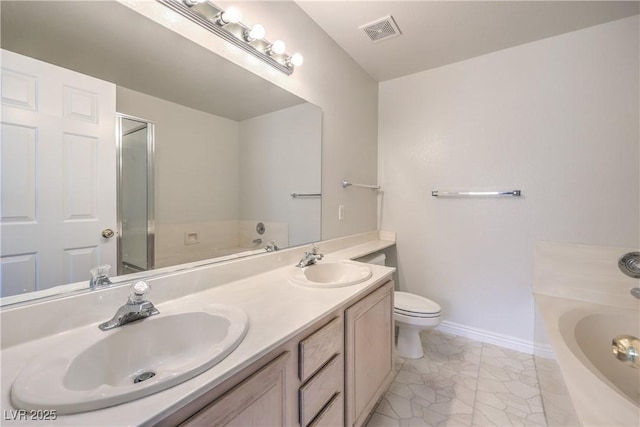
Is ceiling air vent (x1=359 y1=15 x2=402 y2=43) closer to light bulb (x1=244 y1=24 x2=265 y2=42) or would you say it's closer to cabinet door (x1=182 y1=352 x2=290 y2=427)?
light bulb (x1=244 y1=24 x2=265 y2=42)

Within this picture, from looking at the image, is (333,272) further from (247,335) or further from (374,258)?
(247,335)

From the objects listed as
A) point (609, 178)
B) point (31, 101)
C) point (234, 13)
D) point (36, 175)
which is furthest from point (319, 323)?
point (609, 178)

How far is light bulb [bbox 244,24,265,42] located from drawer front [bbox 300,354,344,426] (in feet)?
4.76

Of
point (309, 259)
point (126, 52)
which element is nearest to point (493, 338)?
point (309, 259)

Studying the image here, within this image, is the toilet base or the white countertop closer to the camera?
the white countertop

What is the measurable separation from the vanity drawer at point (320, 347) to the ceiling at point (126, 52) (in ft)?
3.46

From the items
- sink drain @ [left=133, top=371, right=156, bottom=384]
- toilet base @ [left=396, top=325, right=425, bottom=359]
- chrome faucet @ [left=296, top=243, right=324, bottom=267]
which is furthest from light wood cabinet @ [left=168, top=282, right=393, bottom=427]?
toilet base @ [left=396, top=325, right=425, bottom=359]

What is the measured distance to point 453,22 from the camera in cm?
168

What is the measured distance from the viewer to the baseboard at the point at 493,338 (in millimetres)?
1904

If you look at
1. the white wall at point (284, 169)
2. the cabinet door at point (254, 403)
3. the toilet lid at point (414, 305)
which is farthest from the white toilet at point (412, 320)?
the cabinet door at point (254, 403)

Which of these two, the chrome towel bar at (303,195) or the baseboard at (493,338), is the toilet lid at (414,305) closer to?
the baseboard at (493,338)

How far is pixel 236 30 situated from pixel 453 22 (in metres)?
1.42

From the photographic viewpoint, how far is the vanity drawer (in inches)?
31.8

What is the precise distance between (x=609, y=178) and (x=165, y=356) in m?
2.59
